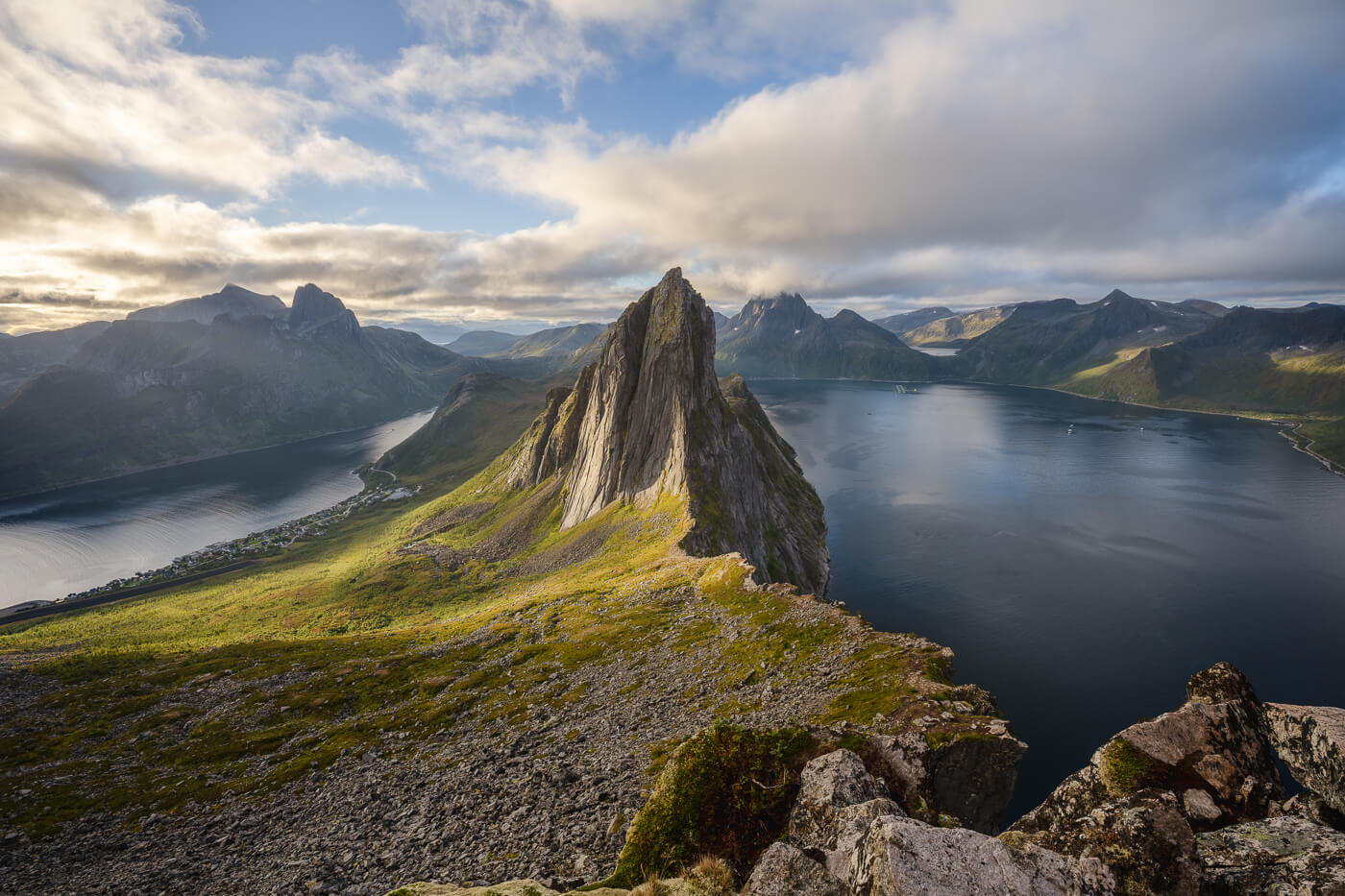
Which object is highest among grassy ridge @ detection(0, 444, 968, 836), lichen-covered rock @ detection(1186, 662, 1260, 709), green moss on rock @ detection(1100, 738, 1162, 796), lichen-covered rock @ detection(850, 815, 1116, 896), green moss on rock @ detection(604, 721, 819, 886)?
lichen-covered rock @ detection(1186, 662, 1260, 709)

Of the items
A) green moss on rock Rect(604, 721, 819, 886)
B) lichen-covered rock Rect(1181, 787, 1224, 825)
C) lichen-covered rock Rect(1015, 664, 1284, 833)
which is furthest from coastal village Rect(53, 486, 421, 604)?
lichen-covered rock Rect(1181, 787, 1224, 825)

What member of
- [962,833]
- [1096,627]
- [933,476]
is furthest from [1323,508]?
[962,833]

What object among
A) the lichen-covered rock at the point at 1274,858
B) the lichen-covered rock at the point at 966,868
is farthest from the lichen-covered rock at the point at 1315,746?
the lichen-covered rock at the point at 966,868

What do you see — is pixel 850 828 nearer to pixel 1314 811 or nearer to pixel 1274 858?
pixel 1274 858

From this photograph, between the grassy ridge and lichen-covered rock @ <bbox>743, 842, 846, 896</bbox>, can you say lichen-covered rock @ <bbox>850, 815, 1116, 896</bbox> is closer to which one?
lichen-covered rock @ <bbox>743, 842, 846, 896</bbox>

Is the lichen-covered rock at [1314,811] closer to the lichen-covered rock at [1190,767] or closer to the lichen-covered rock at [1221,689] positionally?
the lichen-covered rock at [1190,767]
